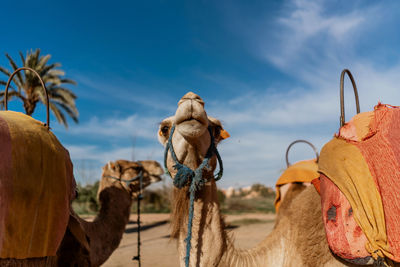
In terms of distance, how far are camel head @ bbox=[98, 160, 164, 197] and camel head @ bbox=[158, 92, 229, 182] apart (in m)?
3.47

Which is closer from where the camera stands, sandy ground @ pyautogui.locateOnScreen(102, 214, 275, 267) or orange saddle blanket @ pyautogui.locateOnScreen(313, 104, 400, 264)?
orange saddle blanket @ pyautogui.locateOnScreen(313, 104, 400, 264)

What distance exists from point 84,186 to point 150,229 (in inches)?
381

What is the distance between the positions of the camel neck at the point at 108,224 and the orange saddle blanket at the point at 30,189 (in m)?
2.00

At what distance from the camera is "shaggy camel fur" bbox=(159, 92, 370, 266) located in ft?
7.76

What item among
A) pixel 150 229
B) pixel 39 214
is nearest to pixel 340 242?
pixel 39 214

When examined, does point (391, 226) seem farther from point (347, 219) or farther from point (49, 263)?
point (49, 263)

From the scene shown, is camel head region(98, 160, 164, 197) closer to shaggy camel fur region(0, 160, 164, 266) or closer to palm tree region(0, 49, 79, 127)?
shaggy camel fur region(0, 160, 164, 266)

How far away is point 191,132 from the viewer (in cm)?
231

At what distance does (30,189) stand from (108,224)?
301 centimetres

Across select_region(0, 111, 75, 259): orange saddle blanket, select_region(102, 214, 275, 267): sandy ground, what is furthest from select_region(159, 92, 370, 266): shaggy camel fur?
select_region(102, 214, 275, 267): sandy ground

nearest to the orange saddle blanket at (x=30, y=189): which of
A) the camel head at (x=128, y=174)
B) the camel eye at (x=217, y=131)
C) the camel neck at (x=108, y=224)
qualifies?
the camel eye at (x=217, y=131)

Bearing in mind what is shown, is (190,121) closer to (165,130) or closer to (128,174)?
(165,130)

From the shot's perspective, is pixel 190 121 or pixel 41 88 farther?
pixel 41 88

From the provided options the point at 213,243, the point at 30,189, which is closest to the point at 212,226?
the point at 213,243
